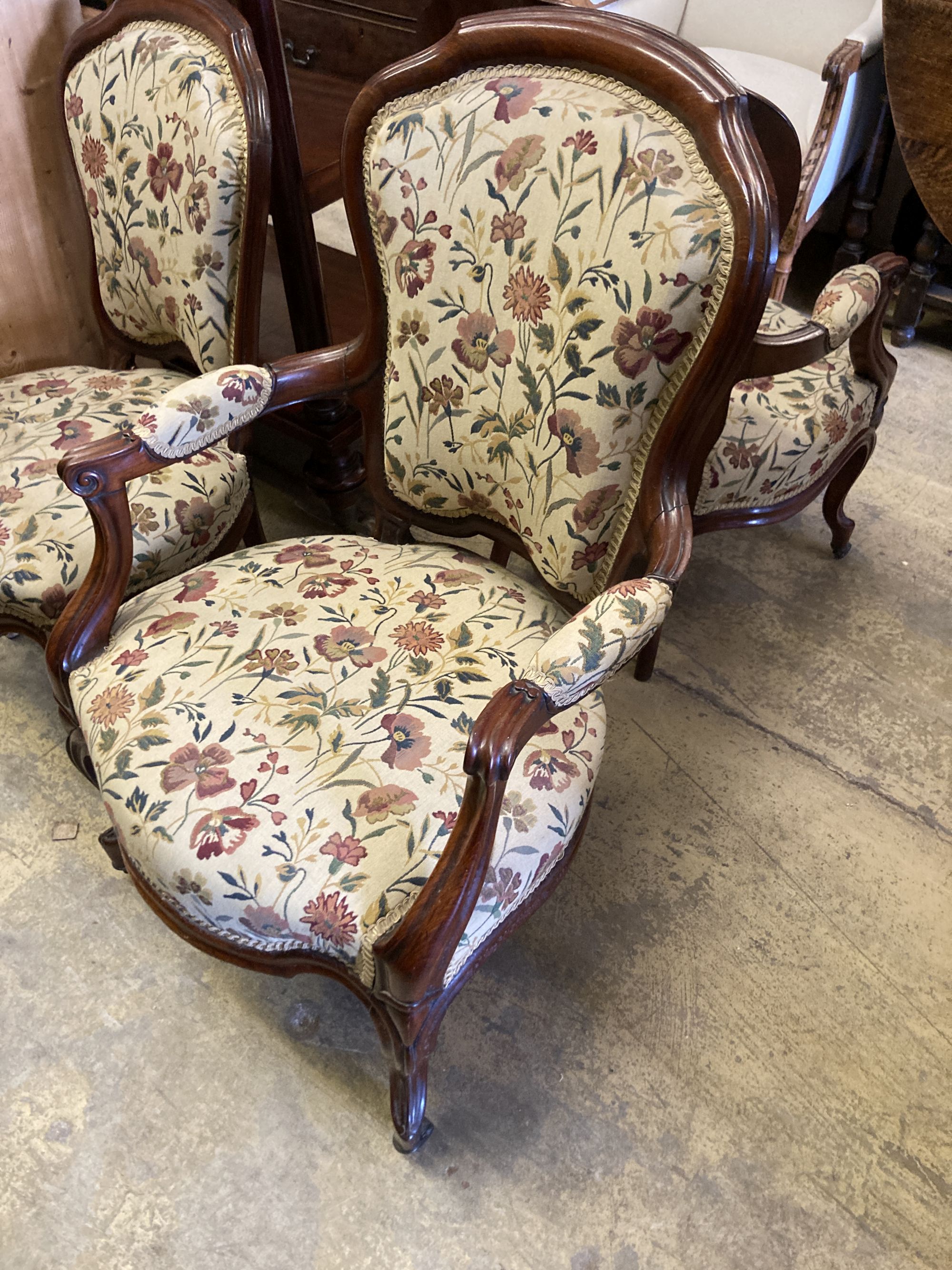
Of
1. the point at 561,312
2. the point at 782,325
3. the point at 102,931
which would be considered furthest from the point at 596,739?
the point at 782,325

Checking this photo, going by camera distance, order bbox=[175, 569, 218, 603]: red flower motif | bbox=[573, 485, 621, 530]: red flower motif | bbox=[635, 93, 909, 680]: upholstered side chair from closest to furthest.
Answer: bbox=[573, 485, 621, 530]: red flower motif
bbox=[175, 569, 218, 603]: red flower motif
bbox=[635, 93, 909, 680]: upholstered side chair

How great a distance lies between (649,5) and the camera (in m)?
2.39

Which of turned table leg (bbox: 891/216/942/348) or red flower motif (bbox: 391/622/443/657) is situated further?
turned table leg (bbox: 891/216/942/348)

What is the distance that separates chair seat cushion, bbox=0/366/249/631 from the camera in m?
1.23

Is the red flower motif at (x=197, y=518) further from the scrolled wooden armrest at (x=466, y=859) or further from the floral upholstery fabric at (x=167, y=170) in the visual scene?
the scrolled wooden armrest at (x=466, y=859)

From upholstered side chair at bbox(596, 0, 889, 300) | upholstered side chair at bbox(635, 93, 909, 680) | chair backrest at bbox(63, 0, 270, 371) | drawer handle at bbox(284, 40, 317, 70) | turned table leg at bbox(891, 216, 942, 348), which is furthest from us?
drawer handle at bbox(284, 40, 317, 70)

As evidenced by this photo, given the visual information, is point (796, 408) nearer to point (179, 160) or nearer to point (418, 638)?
point (418, 638)

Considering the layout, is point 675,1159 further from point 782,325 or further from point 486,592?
point 782,325

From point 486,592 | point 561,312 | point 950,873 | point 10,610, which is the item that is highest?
point 561,312

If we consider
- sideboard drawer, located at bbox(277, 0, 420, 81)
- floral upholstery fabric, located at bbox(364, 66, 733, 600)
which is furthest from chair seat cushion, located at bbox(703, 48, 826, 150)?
floral upholstery fabric, located at bbox(364, 66, 733, 600)

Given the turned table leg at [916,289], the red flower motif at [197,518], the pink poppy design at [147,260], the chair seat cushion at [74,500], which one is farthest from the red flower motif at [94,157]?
the turned table leg at [916,289]

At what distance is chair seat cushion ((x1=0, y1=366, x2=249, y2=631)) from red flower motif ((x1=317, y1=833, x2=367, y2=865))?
1.70 feet

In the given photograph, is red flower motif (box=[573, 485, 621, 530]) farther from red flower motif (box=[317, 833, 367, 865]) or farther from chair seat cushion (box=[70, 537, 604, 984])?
red flower motif (box=[317, 833, 367, 865])

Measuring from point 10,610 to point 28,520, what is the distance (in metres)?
0.12
